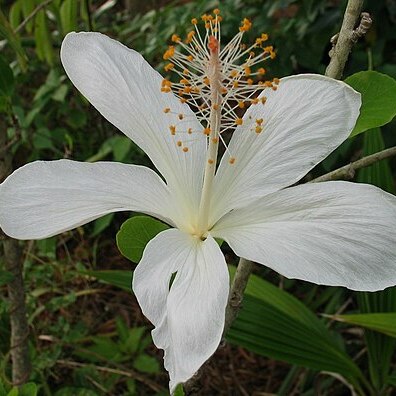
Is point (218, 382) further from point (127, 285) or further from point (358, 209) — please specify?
point (358, 209)

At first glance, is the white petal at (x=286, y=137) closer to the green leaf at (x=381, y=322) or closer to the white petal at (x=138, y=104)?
the white petal at (x=138, y=104)

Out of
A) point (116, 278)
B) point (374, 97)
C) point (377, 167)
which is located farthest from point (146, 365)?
point (374, 97)

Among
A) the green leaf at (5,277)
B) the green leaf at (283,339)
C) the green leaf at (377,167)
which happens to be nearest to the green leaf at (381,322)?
the green leaf at (283,339)

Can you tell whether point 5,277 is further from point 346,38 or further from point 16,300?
point 346,38

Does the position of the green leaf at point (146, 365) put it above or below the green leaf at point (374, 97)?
below

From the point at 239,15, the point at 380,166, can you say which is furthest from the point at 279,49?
the point at 380,166
